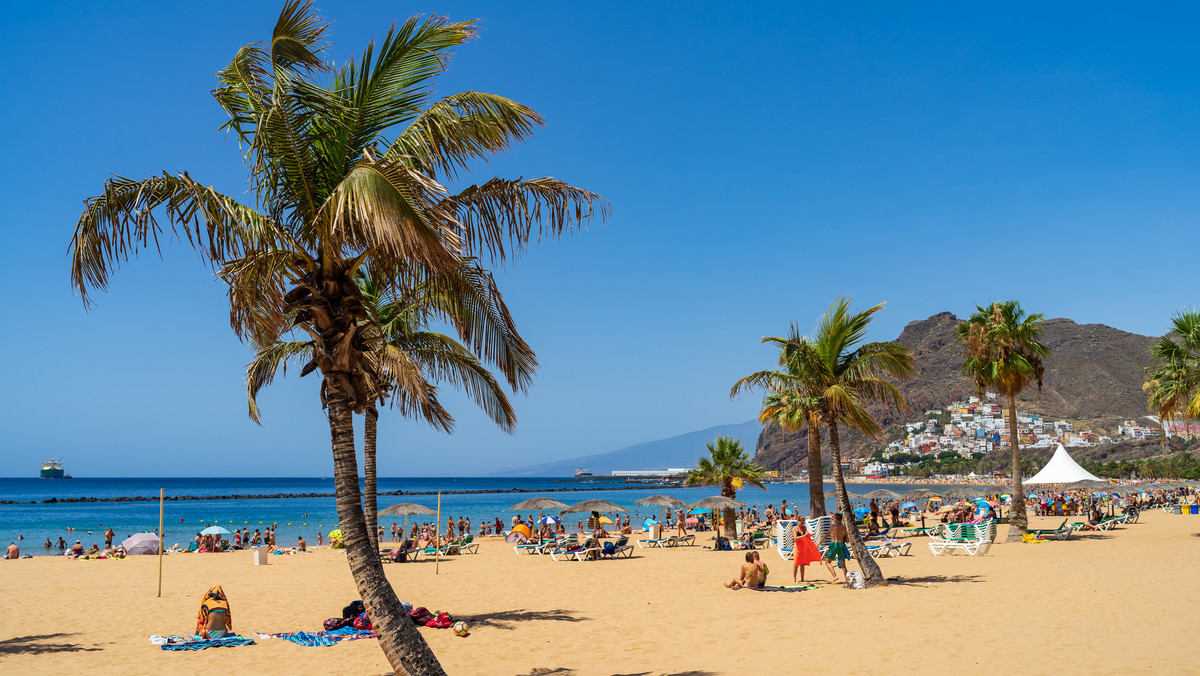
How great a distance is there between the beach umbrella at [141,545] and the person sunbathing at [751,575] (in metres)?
20.8

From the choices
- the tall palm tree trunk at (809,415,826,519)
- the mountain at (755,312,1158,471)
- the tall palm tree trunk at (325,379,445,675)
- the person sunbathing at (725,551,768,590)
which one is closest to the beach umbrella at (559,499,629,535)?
the tall palm tree trunk at (809,415,826,519)

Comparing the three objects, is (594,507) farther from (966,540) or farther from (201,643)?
(201,643)

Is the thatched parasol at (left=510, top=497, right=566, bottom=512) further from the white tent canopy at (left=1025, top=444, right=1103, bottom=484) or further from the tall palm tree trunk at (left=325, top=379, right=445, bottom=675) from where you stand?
the white tent canopy at (left=1025, top=444, right=1103, bottom=484)

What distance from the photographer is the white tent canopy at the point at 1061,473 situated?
30.5m

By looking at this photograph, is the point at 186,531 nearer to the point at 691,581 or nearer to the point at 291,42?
the point at 691,581

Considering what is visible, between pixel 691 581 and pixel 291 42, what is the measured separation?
12519 mm

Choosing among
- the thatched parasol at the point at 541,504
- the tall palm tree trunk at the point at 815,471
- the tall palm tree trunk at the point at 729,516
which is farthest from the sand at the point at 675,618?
the tall palm tree trunk at the point at 729,516

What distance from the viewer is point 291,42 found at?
20.9 feet

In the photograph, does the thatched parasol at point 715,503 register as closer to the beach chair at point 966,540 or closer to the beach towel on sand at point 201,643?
the beach chair at point 966,540

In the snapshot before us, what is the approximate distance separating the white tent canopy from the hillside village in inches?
4393

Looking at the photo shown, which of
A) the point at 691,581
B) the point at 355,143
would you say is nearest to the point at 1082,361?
the point at 691,581

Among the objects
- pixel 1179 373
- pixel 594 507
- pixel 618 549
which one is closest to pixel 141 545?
pixel 594 507

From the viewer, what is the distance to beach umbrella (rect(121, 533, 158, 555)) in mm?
24438

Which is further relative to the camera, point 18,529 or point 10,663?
point 18,529
